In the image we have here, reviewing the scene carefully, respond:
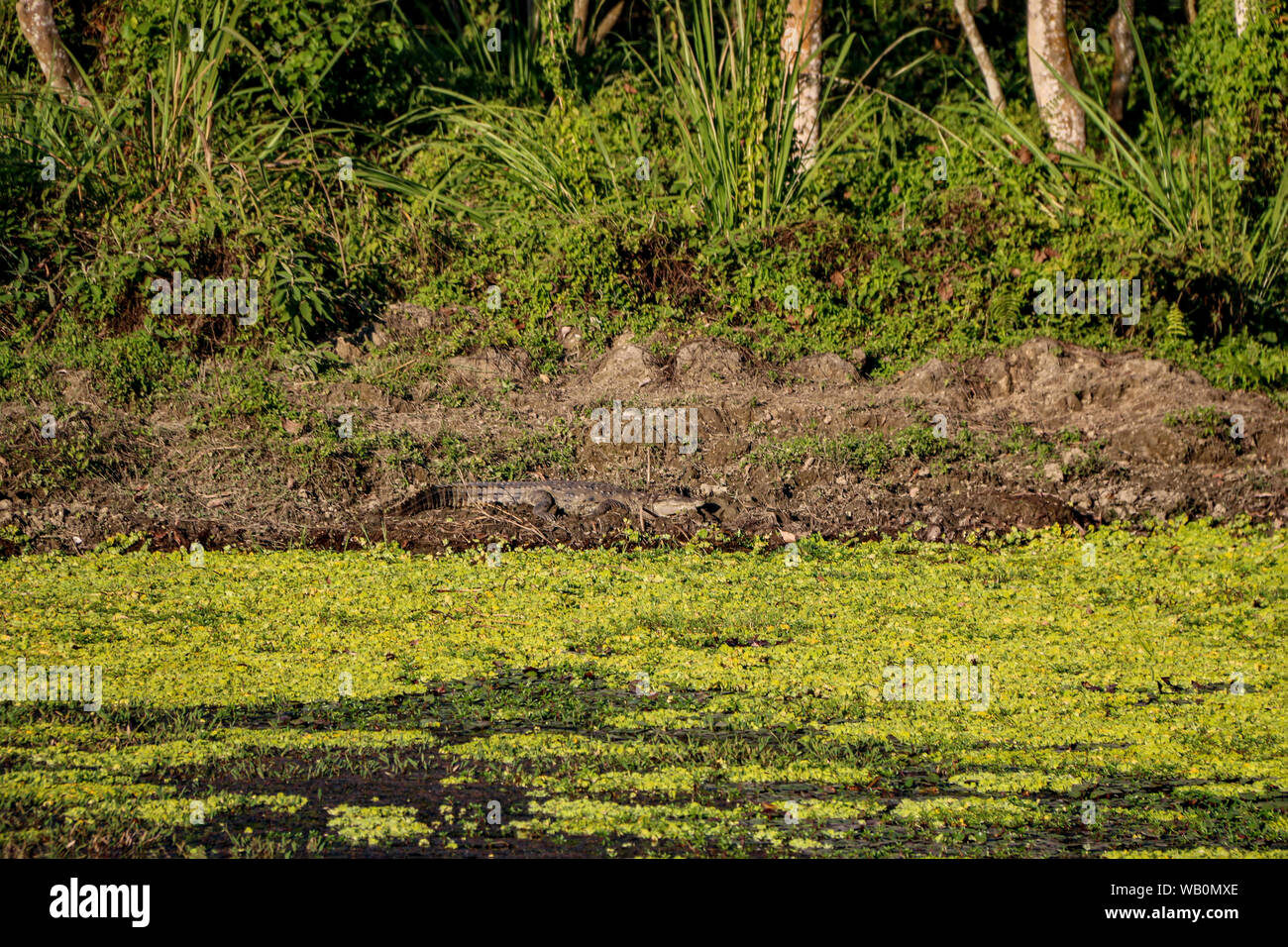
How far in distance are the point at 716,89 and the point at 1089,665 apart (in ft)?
19.9

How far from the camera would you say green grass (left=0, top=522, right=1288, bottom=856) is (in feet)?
12.3

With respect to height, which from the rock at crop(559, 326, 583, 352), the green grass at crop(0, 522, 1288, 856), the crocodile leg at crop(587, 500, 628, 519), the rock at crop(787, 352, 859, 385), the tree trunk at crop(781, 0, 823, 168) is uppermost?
the tree trunk at crop(781, 0, 823, 168)

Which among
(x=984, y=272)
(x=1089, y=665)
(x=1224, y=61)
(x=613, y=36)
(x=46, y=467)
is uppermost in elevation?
(x=613, y=36)

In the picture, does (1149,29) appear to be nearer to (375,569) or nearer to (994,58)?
(994,58)

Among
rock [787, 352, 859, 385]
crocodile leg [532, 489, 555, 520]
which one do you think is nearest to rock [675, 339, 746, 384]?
rock [787, 352, 859, 385]

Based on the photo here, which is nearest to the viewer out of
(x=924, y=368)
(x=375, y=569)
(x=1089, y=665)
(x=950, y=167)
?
(x=1089, y=665)

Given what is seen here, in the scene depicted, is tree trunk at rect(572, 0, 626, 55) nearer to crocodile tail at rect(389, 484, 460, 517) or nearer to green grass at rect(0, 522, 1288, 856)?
crocodile tail at rect(389, 484, 460, 517)

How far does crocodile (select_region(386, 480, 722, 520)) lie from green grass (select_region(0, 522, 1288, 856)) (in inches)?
24.9

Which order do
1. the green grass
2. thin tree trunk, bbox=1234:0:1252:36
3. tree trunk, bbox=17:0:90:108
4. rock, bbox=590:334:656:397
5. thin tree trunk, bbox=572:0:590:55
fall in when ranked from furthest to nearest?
thin tree trunk, bbox=572:0:590:55
tree trunk, bbox=17:0:90:108
thin tree trunk, bbox=1234:0:1252:36
rock, bbox=590:334:656:397
the green grass

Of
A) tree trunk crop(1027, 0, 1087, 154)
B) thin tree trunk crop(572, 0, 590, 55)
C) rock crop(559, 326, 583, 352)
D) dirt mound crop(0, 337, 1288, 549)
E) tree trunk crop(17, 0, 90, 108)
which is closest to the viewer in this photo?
dirt mound crop(0, 337, 1288, 549)

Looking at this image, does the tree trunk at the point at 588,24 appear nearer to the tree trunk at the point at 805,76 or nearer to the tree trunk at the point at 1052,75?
the tree trunk at the point at 805,76

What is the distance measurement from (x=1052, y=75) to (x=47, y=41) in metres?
8.07

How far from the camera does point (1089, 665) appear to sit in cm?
518

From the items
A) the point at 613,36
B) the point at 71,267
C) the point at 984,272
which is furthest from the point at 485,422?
the point at 613,36
